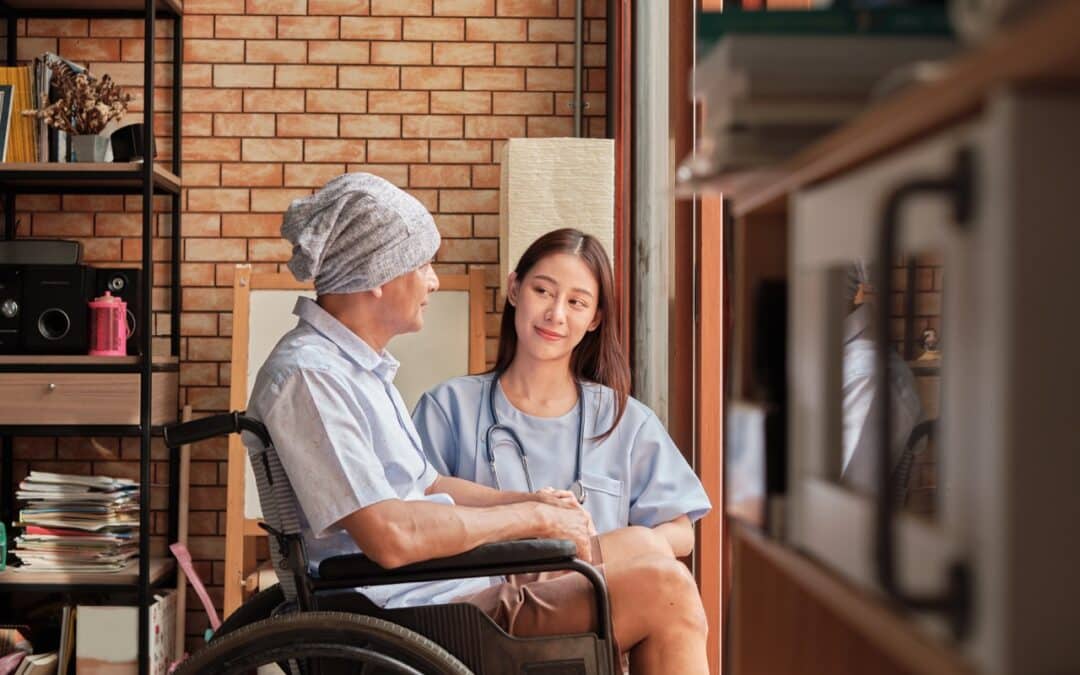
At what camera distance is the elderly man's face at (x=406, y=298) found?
6.77 ft

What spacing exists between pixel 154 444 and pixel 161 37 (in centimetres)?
130

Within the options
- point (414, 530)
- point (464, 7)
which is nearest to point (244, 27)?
point (464, 7)

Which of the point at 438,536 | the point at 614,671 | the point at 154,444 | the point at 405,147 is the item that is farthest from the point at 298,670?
the point at 405,147

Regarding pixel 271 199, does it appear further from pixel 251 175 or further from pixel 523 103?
pixel 523 103

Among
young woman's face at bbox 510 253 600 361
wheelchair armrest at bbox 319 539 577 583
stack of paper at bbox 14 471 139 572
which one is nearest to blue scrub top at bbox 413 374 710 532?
young woman's face at bbox 510 253 600 361

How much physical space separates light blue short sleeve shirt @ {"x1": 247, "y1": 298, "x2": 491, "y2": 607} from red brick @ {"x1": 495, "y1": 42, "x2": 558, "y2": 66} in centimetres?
227

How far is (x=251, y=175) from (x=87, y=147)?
546mm

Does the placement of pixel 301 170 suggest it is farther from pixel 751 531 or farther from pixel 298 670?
pixel 751 531

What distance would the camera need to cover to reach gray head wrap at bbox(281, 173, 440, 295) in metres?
2.01

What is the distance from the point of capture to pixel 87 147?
3.70 meters

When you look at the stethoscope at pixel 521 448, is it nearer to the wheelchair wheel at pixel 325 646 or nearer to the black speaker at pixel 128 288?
the wheelchair wheel at pixel 325 646

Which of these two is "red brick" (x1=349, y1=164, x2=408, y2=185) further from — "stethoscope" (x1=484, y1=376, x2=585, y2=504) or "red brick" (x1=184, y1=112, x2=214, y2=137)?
"stethoscope" (x1=484, y1=376, x2=585, y2=504)

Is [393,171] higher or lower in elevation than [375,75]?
lower

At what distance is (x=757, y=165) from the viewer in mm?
737
